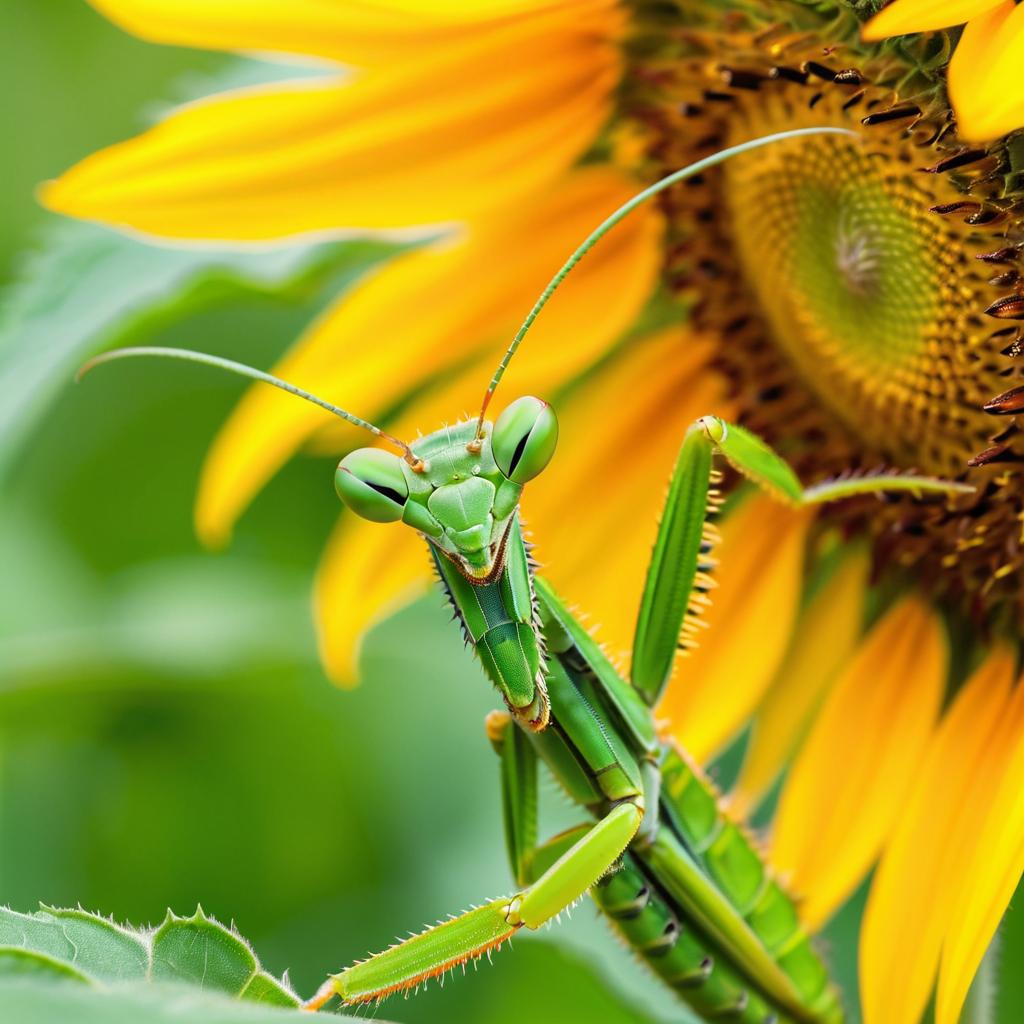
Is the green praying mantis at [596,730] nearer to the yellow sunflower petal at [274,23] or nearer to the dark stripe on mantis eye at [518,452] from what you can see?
the dark stripe on mantis eye at [518,452]

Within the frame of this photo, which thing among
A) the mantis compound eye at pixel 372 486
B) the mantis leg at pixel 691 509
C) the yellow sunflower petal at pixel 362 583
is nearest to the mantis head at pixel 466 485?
the mantis compound eye at pixel 372 486

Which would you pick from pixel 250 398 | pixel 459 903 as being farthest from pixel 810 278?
pixel 459 903

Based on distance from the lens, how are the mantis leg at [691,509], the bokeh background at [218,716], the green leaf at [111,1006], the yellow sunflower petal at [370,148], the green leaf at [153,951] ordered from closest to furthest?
1. the green leaf at [111,1006]
2. the green leaf at [153,951]
3. the mantis leg at [691,509]
4. the yellow sunflower petal at [370,148]
5. the bokeh background at [218,716]

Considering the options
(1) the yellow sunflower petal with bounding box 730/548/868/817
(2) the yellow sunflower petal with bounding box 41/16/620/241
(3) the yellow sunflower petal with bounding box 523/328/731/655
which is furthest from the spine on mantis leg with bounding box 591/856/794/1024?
(2) the yellow sunflower petal with bounding box 41/16/620/241

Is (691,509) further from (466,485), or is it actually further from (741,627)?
(741,627)

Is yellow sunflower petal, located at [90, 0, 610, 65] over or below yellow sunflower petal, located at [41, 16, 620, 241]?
over

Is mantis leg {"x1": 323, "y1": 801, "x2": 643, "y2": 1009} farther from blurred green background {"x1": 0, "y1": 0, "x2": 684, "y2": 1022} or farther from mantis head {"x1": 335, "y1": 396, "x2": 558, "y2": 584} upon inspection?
blurred green background {"x1": 0, "y1": 0, "x2": 684, "y2": 1022}
